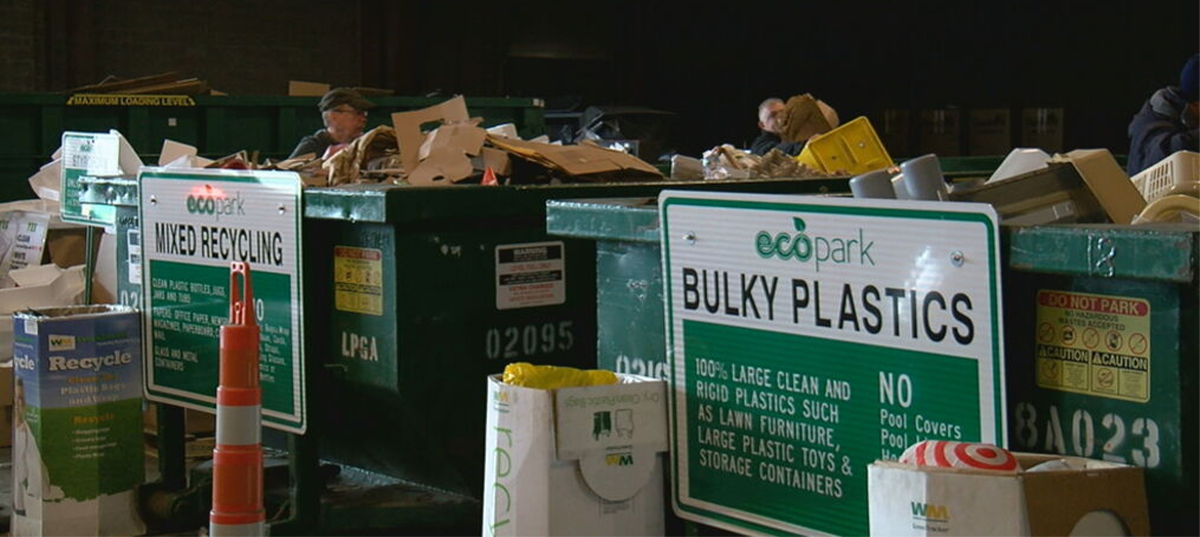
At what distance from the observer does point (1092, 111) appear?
18.5m

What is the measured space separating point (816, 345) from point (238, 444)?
155cm

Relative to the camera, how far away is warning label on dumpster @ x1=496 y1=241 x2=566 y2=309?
519 centimetres

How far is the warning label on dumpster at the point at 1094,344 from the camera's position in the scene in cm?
308

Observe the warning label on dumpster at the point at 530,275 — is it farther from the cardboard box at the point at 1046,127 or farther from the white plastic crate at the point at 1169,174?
the cardboard box at the point at 1046,127

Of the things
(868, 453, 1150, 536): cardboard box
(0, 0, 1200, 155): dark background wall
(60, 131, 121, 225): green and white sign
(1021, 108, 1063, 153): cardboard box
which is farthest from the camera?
(1021, 108, 1063, 153): cardboard box

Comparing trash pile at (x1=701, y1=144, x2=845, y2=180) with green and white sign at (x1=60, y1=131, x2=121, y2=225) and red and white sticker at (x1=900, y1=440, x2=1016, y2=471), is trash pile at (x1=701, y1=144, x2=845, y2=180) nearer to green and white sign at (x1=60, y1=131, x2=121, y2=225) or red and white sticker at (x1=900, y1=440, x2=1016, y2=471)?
green and white sign at (x1=60, y1=131, x2=121, y2=225)

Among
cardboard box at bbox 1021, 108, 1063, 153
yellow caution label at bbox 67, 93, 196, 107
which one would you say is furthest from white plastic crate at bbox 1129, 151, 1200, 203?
cardboard box at bbox 1021, 108, 1063, 153

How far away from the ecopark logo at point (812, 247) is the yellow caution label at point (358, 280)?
167 cm

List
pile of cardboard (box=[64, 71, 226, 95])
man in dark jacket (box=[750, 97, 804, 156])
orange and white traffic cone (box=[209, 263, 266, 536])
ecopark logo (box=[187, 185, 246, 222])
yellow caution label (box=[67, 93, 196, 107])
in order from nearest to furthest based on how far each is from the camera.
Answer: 1. orange and white traffic cone (box=[209, 263, 266, 536])
2. ecopark logo (box=[187, 185, 246, 222])
3. man in dark jacket (box=[750, 97, 804, 156])
4. yellow caution label (box=[67, 93, 196, 107])
5. pile of cardboard (box=[64, 71, 226, 95])

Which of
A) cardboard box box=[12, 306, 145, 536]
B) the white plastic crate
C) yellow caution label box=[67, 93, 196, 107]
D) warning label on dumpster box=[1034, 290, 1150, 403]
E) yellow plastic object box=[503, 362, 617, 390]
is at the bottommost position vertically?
cardboard box box=[12, 306, 145, 536]

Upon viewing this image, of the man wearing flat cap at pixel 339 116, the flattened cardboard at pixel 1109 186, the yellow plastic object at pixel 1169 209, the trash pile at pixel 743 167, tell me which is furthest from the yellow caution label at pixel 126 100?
the yellow plastic object at pixel 1169 209

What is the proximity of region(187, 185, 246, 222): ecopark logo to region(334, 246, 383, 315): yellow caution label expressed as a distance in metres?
0.45

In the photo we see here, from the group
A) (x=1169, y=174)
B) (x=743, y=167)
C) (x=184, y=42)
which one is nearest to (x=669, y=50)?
(x=184, y=42)

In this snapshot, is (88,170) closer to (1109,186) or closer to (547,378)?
(547,378)
